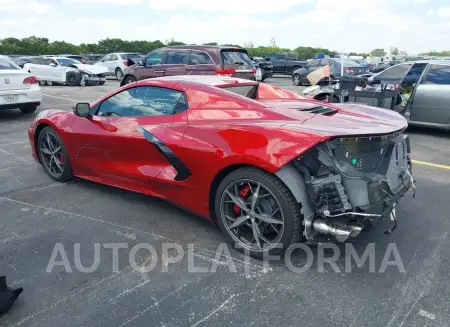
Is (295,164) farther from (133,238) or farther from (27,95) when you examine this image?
(27,95)

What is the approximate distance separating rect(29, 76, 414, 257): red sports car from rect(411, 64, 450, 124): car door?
4.46m

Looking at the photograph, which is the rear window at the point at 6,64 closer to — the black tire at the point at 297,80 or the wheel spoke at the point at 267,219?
the wheel spoke at the point at 267,219

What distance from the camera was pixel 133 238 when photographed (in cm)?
348

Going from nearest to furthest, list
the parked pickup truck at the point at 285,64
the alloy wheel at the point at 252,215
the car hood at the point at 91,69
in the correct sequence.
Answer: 1. the alloy wheel at the point at 252,215
2. the car hood at the point at 91,69
3. the parked pickup truck at the point at 285,64

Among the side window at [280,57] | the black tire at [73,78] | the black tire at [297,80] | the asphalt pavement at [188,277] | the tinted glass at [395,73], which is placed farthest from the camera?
the side window at [280,57]

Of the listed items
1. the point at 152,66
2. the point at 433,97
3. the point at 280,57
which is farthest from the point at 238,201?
the point at 280,57

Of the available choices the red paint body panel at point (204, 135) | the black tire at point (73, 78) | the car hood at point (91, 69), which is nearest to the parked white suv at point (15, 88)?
the red paint body panel at point (204, 135)

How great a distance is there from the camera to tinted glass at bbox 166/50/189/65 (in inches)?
452

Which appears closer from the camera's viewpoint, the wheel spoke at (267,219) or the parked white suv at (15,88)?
the wheel spoke at (267,219)

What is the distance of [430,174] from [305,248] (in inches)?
118

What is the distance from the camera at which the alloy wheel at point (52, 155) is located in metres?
4.77

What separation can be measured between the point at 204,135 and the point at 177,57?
898 centimetres

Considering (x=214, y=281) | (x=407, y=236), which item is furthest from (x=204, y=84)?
(x=407, y=236)

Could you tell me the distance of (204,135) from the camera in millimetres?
3293
